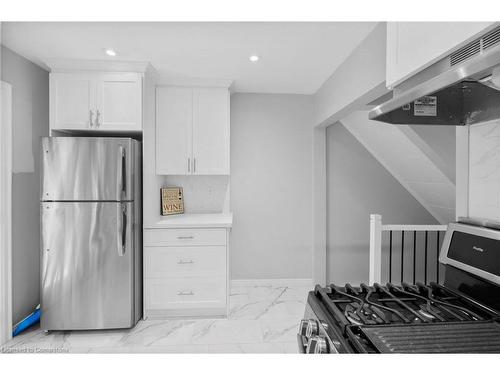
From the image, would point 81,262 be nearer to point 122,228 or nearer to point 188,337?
point 122,228

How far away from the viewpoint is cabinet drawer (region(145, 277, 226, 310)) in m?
2.74

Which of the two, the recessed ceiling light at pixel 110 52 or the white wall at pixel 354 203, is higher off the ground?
the recessed ceiling light at pixel 110 52

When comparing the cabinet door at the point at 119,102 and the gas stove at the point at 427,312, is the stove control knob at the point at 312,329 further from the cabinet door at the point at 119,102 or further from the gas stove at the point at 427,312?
the cabinet door at the point at 119,102

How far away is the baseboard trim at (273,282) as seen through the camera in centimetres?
365

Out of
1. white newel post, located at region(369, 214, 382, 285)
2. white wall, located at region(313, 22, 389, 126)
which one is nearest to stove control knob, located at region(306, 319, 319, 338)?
white newel post, located at region(369, 214, 382, 285)

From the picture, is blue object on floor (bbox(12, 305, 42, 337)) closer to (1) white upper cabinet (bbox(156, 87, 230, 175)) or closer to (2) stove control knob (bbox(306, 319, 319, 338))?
(1) white upper cabinet (bbox(156, 87, 230, 175))

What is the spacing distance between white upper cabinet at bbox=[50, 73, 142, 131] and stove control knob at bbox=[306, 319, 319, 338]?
2.30m

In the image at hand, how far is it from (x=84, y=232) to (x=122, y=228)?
31cm

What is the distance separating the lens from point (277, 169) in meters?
3.66

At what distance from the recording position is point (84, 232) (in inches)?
96.6

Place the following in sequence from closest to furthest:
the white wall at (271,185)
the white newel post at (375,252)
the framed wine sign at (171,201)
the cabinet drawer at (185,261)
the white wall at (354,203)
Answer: the white newel post at (375,252)
the cabinet drawer at (185,261)
the framed wine sign at (171,201)
the white wall at (271,185)
the white wall at (354,203)

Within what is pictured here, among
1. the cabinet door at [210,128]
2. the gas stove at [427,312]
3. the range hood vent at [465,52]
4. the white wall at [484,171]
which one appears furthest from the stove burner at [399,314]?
the cabinet door at [210,128]
